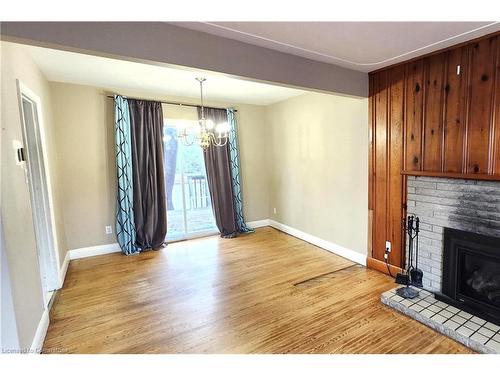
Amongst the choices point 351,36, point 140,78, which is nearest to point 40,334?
point 140,78

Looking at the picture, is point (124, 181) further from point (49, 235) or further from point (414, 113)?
point (414, 113)

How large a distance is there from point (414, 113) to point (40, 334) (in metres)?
3.97

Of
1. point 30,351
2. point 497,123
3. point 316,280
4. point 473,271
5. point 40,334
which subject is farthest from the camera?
point 316,280

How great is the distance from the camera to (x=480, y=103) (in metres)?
2.28

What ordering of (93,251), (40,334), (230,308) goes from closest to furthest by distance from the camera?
(40,334)
(230,308)
(93,251)

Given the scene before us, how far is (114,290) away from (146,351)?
4.01 feet

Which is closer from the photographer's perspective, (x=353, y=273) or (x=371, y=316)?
(x=371, y=316)

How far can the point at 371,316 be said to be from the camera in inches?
93.0

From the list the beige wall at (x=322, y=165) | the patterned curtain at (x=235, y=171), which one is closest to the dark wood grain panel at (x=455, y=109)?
the beige wall at (x=322, y=165)

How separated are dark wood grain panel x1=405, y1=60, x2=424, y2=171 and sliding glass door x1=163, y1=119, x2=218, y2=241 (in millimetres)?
3285

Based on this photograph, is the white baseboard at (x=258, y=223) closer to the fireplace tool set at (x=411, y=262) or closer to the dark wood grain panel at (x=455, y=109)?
the fireplace tool set at (x=411, y=262)

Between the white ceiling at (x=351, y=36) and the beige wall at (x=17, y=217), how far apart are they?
1.38 metres

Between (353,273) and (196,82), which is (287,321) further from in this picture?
(196,82)
